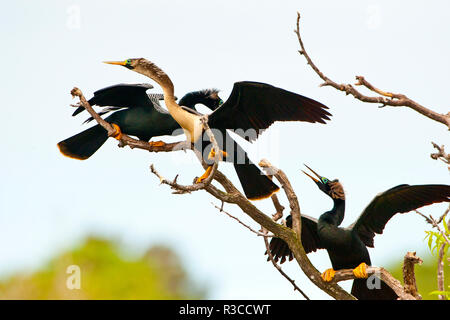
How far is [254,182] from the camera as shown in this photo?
668cm

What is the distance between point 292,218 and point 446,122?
1573 mm

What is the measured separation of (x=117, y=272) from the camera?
1113 inches

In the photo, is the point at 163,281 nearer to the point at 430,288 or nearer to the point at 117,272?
the point at 117,272

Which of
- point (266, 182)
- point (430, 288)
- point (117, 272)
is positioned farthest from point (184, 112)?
point (117, 272)

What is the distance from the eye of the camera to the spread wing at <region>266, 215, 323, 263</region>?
6.72 m

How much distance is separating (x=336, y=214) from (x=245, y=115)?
119 centimetres

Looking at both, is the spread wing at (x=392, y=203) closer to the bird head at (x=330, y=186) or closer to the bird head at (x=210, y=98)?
the bird head at (x=330, y=186)

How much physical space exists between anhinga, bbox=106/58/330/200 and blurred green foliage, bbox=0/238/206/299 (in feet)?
63.3

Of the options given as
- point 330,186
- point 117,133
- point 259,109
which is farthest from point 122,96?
point 330,186

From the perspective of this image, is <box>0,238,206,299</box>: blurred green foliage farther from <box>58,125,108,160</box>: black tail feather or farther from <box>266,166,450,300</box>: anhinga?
<box>266,166,450,300</box>: anhinga
